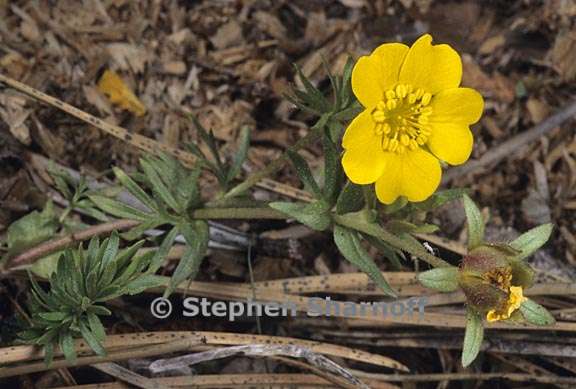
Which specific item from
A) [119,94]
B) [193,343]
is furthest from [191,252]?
[119,94]

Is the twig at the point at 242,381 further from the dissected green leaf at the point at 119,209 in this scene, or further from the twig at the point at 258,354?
the dissected green leaf at the point at 119,209

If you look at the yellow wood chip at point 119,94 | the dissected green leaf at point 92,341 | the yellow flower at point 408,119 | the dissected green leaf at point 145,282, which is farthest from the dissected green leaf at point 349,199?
the yellow wood chip at point 119,94

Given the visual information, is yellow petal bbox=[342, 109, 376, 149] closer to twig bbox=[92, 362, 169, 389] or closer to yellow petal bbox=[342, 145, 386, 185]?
yellow petal bbox=[342, 145, 386, 185]

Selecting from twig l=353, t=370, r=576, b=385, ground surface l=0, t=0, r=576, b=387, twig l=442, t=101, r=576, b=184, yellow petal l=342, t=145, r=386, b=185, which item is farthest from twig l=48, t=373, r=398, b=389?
twig l=442, t=101, r=576, b=184

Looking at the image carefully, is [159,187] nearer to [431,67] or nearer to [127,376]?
[127,376]

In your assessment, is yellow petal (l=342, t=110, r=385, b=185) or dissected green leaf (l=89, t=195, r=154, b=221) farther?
dissected green leaf (l=89, t=195, r=154, b=221)

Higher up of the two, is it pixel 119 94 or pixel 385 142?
pixel 119 94

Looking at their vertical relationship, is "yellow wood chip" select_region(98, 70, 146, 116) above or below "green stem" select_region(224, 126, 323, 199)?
above
